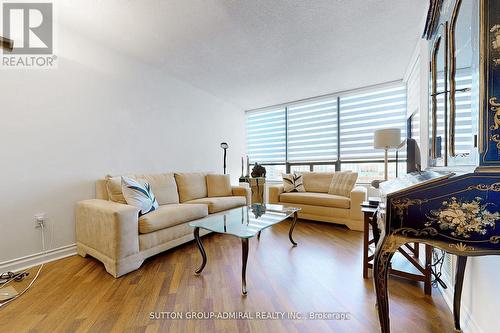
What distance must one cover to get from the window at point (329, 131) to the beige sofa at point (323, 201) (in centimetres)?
72

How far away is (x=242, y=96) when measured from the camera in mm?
4383

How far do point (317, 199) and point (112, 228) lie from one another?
8.95 ft

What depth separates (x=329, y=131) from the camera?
4355 millimetres

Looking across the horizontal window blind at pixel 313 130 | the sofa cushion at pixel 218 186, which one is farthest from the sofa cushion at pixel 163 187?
the horizontal window blind at pixel 313 130

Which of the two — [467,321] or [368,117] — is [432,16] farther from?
[368,117]

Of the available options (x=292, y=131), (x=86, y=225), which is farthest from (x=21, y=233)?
(x=292, y=131)

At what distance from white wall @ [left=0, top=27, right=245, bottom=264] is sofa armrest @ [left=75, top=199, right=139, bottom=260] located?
45cm

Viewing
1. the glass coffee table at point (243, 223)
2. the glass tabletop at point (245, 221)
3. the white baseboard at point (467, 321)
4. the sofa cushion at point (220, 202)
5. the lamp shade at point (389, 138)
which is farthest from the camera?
the sofa cushion at point (220, 202)

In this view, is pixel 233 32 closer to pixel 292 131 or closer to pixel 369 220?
pixel 369 220

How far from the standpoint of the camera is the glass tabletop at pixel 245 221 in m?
1.73

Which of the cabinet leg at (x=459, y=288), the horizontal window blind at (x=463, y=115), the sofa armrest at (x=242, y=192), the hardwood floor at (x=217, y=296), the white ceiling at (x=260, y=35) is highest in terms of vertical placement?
the white ceiling at (x=260, y=35)

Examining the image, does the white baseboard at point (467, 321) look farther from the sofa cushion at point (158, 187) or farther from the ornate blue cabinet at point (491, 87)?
the sofa cushion at point (158, 187)

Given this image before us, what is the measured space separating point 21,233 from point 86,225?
1.68 ft

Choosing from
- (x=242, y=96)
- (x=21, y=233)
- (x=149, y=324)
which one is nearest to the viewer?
(x=149, y=324)
